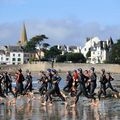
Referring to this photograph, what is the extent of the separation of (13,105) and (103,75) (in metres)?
6.64

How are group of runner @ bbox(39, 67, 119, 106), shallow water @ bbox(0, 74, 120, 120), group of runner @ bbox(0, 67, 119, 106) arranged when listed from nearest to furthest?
shallow water @ bbox(0, 74, 120, 120), group of runner @ bbox(39, 67, 119, 106), group of runner @ bbox(0, 67, 119, 106)

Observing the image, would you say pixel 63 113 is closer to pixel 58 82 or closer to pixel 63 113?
pixel 63 113

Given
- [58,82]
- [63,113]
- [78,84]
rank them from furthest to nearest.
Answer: [78,84], [58,82], [63,113]

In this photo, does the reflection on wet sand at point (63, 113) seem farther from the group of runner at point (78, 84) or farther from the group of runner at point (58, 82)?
the group of runner at point (58, 82)

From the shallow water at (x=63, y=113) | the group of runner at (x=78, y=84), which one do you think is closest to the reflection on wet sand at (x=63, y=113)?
the shallow water at (x=63, y=113)

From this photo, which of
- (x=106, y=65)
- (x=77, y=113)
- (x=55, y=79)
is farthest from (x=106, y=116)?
(x=106, y=65)

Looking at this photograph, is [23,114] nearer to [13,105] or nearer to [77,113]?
[77,113]

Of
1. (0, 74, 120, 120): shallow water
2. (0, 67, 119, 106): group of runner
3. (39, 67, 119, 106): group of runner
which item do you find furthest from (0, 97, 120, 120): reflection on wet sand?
(0, 67, 119, 106): group of runner

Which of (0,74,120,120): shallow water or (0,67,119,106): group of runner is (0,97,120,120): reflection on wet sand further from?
(0,67,119,106): group of runner

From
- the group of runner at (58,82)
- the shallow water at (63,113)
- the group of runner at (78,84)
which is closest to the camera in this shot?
the shallow water at (63,113)

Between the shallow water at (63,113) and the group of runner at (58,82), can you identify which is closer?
the shallow water at (63,113)

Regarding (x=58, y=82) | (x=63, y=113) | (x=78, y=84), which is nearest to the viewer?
(x=63, y=113)

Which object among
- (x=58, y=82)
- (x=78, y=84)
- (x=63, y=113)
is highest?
(x=58, y=82)

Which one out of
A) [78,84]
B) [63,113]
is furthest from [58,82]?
[63,113]
